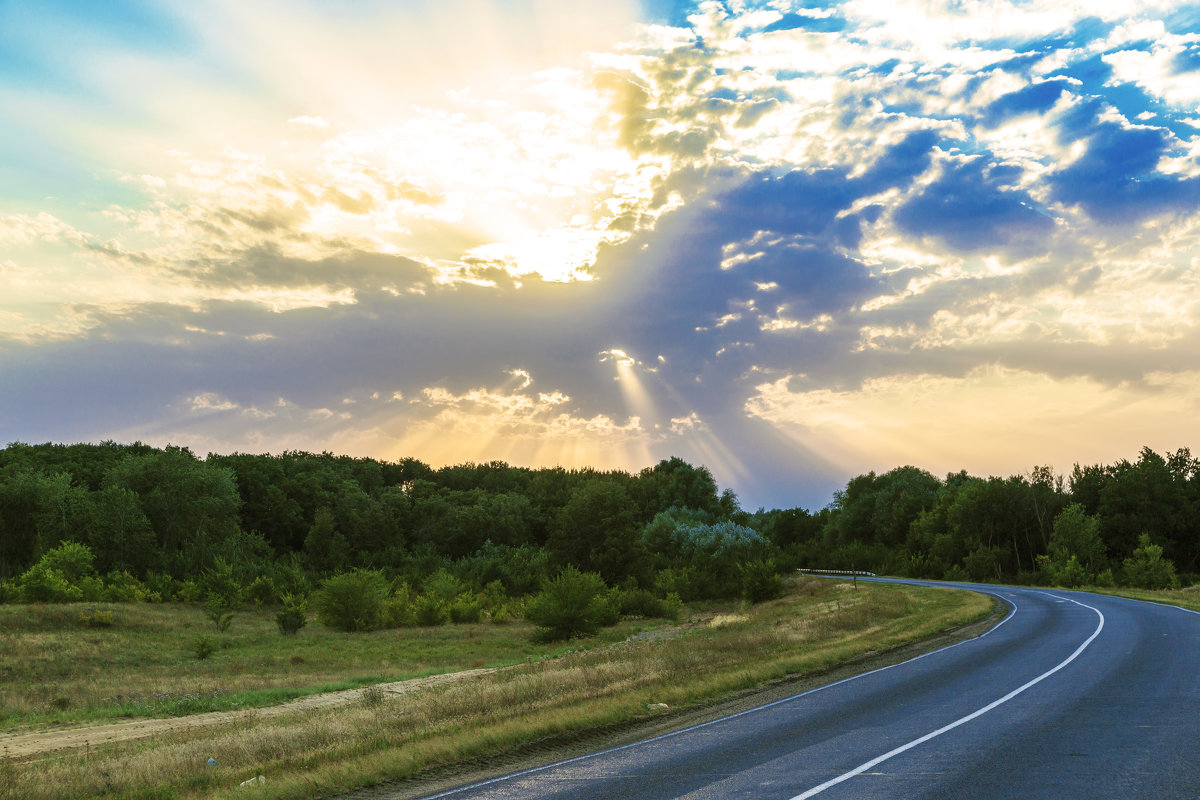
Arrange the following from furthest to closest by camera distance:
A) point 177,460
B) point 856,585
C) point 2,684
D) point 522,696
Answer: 1. point 177,460
2. point 856,585
3. point 2,684
4. point 522,696

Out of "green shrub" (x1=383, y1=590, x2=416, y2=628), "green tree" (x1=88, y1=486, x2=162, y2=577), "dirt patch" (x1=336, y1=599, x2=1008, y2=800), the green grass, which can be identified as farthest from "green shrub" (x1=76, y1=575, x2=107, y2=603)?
"dirt patch" (x1=336, y1=599, x2=1008, y2=800)

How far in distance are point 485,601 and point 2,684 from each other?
41.1 metres

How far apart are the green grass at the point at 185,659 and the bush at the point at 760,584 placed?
14.1 metres

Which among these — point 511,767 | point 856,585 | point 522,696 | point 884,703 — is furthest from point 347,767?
point 856,585

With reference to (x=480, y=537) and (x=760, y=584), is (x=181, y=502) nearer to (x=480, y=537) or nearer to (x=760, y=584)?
(x=480, y=537)

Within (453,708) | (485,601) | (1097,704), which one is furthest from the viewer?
Answer: (485,601)

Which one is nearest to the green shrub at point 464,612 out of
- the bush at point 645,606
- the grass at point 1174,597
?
the bush at point 645,606

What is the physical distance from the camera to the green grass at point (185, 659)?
3178cm

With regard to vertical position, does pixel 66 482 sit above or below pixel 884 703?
above

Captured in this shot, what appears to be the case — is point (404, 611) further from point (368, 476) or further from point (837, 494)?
point (837, 494)

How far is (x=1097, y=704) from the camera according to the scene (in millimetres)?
14461

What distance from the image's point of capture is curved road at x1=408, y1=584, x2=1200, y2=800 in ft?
32.6

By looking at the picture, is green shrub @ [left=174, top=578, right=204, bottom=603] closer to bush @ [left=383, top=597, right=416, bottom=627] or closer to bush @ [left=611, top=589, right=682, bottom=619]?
bush @ [left=383, top=597, right=416, bottom=627]

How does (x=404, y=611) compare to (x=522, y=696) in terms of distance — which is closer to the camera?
(x=522, y=696)
